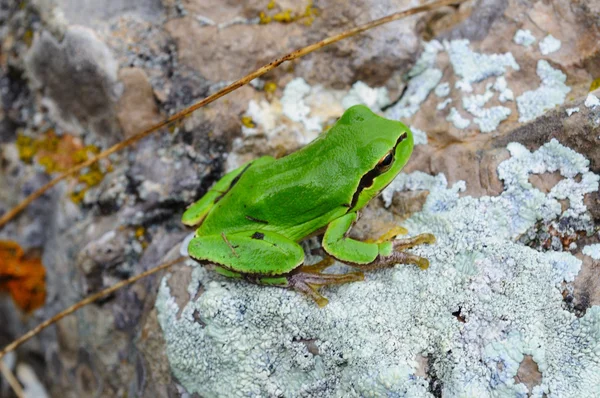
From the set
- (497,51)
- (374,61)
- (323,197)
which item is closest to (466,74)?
(497,51)

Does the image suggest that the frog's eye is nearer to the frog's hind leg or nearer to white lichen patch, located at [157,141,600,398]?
white lichen patch, located at [157,141,600,398]

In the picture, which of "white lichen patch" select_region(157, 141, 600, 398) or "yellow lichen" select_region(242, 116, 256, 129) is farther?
"yellow lichen" select_region(242, 116, 256, 129)

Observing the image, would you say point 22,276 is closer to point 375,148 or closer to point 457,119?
point 375,148

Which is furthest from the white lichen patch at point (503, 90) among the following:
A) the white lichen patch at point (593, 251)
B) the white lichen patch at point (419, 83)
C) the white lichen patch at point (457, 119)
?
the white lichen patch at point (593, 251)

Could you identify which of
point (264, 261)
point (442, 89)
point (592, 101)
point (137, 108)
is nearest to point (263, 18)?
point (137, 108)

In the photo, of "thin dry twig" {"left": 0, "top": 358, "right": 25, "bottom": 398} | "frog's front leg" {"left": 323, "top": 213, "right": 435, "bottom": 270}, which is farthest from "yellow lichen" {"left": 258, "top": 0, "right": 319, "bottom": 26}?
"thin dry twig" {"left": 0, "top": 358, "right": 25, "bottom": 398}

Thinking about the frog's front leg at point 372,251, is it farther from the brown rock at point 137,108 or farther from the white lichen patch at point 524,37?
the brown rock at point 137,108
